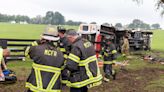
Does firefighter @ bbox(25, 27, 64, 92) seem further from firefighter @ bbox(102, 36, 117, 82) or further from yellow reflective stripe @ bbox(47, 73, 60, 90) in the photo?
firefighter @ bbox(102, 36, 117, 82)

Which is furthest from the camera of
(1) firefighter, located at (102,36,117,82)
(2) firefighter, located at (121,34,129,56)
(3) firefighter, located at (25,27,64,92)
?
(2) firefighter, located at (121,34,129,56)

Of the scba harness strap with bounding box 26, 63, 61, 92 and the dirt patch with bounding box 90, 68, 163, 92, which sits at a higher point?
the scba harness strap with bounding box 26, 63, 61, 92

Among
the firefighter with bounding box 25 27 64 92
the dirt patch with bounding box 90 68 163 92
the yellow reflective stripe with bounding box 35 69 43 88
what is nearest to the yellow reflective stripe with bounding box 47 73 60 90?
the firefighter with bounding box 25 27 64 92

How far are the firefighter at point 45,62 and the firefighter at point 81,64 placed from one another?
66cm

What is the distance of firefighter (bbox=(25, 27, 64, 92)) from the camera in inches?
270

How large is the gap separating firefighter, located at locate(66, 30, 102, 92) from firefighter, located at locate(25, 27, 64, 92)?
2.16 ft

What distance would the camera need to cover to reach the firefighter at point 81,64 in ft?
25.2

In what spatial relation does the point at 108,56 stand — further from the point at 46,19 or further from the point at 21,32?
the point at 46,19

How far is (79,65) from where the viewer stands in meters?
7.82

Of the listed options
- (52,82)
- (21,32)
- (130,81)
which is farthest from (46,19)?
(52,82)

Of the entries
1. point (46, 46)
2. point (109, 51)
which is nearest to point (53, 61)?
point (46, 46)

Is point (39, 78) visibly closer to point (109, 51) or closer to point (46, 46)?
point (46, 46)

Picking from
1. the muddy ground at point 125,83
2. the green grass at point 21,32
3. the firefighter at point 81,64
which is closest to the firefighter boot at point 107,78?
the muddy ground at point 125,83

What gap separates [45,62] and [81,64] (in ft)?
3.79
